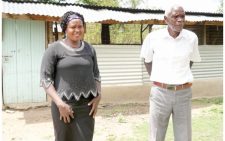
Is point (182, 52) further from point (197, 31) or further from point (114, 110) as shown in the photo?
point (197, 31)

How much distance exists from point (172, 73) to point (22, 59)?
5.45 metres

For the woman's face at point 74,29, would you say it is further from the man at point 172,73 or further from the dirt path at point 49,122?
the dirt path at point 49,122

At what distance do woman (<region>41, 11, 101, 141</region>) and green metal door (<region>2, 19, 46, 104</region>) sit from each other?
17.7 ft

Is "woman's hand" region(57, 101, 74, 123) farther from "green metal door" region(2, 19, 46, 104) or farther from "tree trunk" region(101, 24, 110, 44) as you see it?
"tree trunk" region(101, 24, 110, 44)

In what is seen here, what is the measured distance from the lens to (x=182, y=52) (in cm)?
365

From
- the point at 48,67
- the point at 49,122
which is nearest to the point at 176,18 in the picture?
the point at 48,67

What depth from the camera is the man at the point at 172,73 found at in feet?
11.9

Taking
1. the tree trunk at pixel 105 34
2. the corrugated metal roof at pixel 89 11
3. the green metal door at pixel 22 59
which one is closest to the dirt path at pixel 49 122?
the green metal door at pixel 22 59

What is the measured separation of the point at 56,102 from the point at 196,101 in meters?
7.08

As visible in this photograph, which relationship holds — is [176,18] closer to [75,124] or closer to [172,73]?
[172,73]

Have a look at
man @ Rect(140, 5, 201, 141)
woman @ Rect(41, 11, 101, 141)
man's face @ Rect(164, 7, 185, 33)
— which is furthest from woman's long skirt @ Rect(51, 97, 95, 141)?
man's face @ Rect(164, 7, 185, 33)

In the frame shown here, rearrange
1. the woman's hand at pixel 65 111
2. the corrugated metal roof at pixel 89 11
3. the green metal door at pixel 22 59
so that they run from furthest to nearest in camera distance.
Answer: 1. the green metal door at pixel 22 59
2. the corrugated metal roof at pixel 89 11
3. the woman's hand at pixel 65 111

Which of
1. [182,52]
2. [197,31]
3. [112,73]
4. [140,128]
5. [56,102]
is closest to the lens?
[56,102]

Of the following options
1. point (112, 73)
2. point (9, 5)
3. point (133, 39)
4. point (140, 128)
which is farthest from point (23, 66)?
point (133, 39)
